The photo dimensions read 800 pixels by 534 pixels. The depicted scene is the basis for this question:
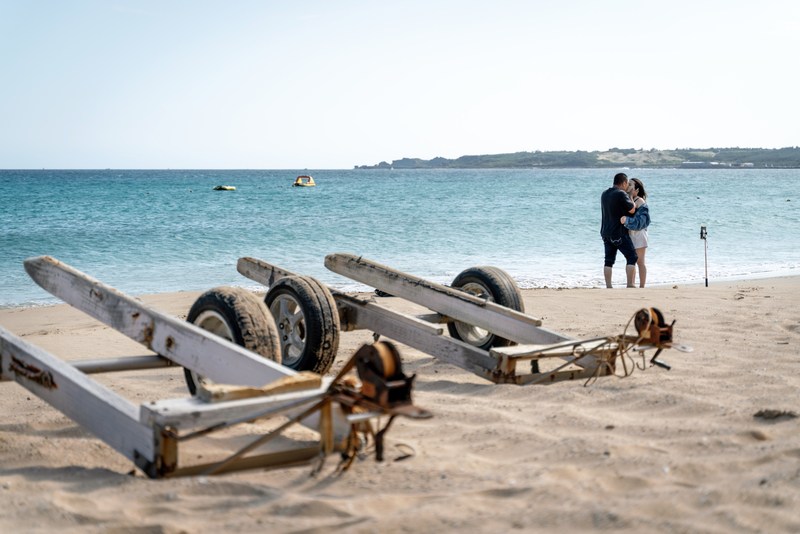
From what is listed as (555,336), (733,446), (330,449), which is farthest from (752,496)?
(555,336)

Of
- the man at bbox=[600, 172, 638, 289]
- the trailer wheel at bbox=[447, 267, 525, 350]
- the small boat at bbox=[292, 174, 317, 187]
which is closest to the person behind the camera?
the trailer wheel at bbox=[447, 267, 525, 350]

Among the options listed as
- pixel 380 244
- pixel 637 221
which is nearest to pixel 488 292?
pixel 637 221

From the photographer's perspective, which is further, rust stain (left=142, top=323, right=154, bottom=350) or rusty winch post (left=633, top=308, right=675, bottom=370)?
rusty winch post (left=633, top=308, right=675, bottom=370)

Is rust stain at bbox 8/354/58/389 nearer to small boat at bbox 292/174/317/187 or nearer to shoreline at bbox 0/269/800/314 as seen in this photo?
shoreline at bbox 0/269/800/314

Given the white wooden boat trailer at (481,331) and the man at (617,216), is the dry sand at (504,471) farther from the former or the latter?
the man at (617,216)

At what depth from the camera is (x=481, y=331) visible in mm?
6023

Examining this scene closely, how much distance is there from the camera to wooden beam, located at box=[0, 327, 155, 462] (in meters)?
2.57

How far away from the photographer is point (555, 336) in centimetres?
438

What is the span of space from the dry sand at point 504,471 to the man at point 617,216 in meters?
5.26

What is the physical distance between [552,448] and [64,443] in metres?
2.60

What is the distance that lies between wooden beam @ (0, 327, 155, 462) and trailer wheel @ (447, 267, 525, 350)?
3.18 meters

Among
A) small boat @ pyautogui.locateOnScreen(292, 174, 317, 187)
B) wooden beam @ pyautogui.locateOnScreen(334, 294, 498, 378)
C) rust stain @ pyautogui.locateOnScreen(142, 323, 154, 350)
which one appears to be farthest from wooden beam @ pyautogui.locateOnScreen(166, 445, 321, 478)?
small boat @ pyautogui.locateOnScreen(292, 174, 317, 187)

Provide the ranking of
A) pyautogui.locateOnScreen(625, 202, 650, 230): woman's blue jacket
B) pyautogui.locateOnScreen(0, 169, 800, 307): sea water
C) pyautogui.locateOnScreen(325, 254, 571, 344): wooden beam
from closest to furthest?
pyautogui.locateOnScreen(325, 254, 571, 344): wooden beam, pyautogui.locateOnScreen(625, 202, 650, 230): woman's blue jacket, pyautogui.locateOnScreen(0, 169, 800, 307): sea water

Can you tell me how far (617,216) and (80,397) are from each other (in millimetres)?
8723
